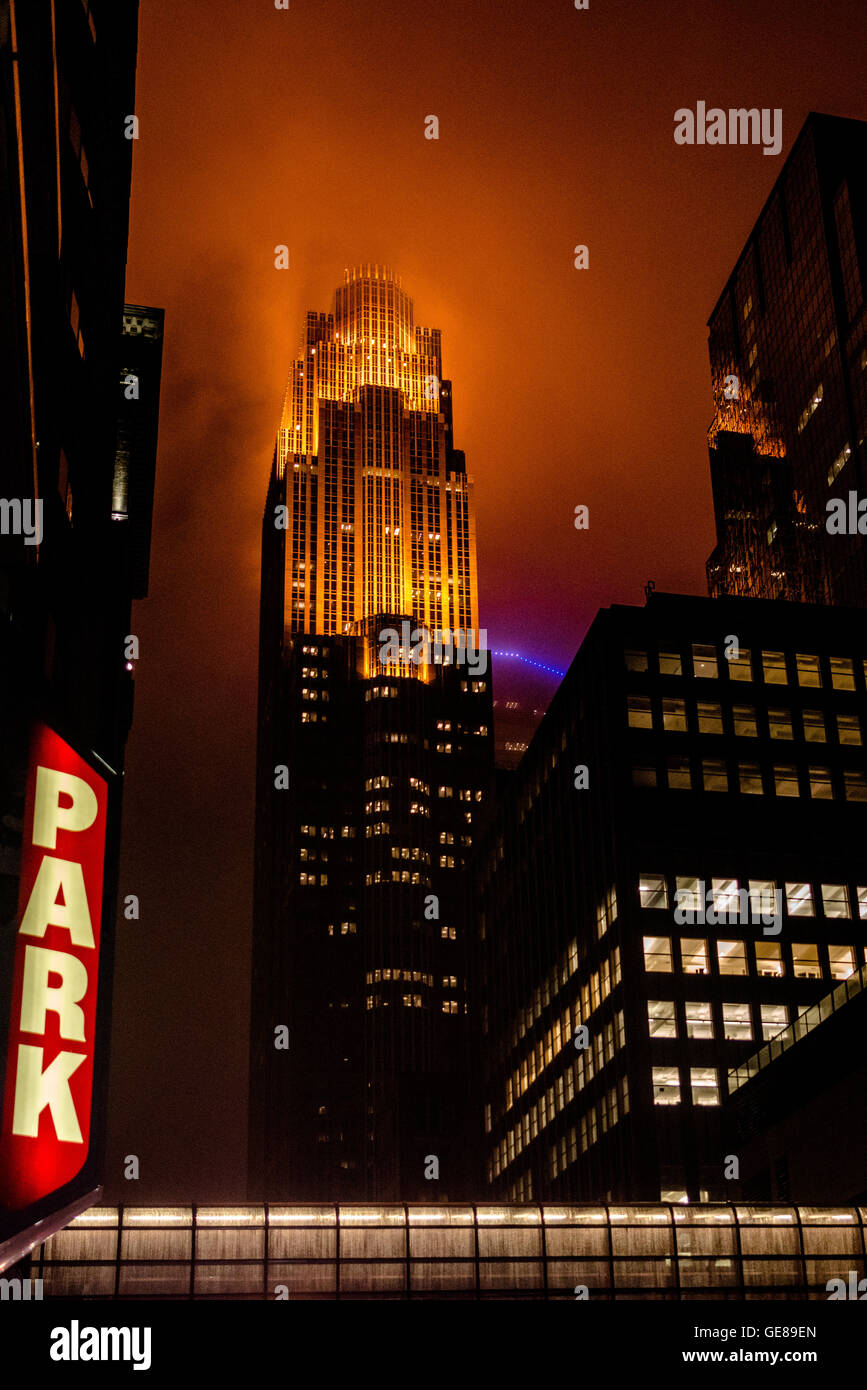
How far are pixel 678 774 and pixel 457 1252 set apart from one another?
62.7 metres

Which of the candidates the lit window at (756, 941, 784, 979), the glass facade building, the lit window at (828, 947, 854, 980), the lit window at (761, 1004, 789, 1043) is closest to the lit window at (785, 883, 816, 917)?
the lit window at (828, 947, 854, 980)

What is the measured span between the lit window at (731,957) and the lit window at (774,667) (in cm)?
2213

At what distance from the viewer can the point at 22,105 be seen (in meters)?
23.8

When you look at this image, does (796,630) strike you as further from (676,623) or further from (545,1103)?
(545,1103)

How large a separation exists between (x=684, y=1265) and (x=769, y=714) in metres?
67.2

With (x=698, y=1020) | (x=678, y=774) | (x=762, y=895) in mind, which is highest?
(x=678, y=774)

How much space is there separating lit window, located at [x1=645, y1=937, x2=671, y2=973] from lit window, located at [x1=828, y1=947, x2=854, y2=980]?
462 inches

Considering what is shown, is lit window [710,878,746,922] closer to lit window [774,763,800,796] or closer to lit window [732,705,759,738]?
lit window [774,763,800,796]

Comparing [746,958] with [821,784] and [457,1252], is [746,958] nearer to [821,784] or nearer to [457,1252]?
[821,784]

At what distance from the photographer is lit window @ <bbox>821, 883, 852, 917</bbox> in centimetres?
10662

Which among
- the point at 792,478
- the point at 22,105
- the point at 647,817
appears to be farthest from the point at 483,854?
the point at 22,105

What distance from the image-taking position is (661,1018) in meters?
99.8

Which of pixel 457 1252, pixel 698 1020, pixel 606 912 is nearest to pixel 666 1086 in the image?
pixel 698 1020

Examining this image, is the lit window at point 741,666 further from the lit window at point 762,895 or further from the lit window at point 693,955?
the lit window at point 693,955
